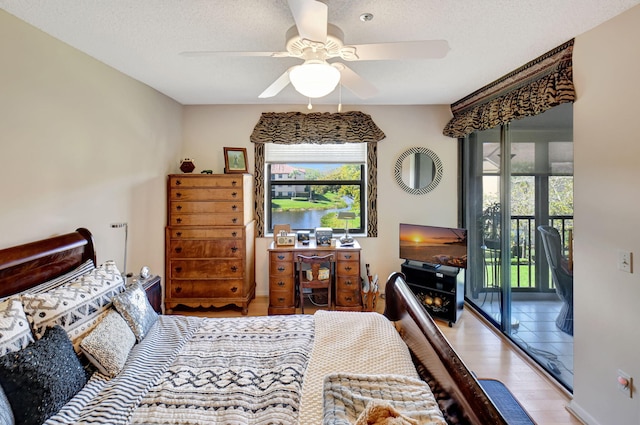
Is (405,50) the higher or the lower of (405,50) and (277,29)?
the lower

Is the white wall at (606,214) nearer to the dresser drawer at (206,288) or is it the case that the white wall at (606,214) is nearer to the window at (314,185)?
the window at (314,185)

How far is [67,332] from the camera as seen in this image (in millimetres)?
1562

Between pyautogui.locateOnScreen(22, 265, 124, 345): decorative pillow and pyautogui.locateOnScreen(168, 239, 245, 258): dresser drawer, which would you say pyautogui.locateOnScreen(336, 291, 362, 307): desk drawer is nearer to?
pyautogui.locateOnScreen(168, 239, 245, 258): dresser drawer

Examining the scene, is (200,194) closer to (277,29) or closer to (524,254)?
(277,29)

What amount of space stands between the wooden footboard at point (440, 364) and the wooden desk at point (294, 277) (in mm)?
1329

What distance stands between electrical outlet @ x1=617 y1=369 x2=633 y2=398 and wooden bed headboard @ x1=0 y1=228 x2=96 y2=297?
3483mm

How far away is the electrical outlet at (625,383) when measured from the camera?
172 cm

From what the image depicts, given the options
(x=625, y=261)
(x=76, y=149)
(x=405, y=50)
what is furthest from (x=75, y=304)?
(x=625, y=261)

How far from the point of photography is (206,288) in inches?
138

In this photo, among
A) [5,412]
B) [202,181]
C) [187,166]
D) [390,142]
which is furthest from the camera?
[390,142]

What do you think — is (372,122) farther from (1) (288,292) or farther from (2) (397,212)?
(1) (288,292)

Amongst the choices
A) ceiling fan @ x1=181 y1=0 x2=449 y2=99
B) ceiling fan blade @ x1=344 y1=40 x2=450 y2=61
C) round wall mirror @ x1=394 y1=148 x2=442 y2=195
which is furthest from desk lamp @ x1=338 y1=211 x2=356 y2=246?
ceiling fan blade @ x1=344 y1=40 x2=450 y2=61

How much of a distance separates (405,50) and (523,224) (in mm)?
2093

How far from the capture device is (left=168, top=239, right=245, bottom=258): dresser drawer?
3.46 meters
